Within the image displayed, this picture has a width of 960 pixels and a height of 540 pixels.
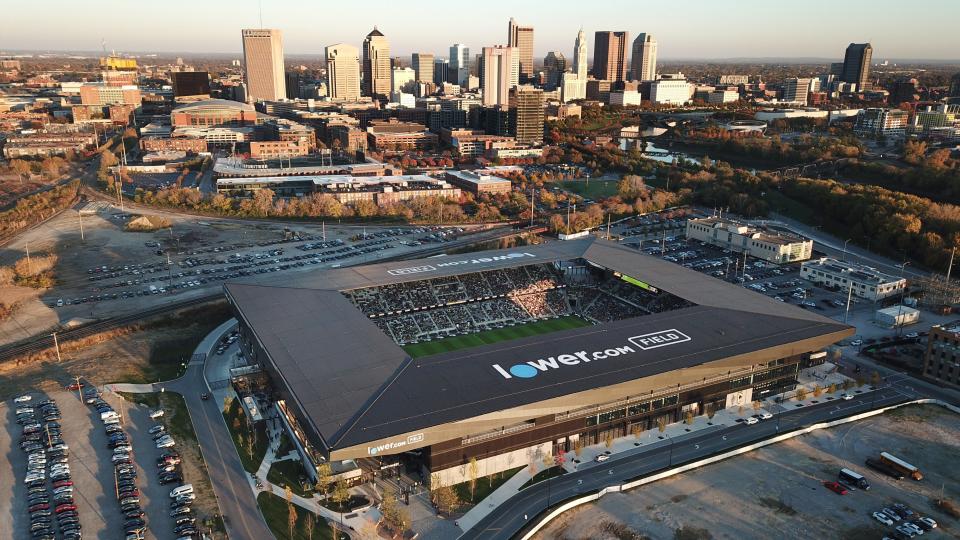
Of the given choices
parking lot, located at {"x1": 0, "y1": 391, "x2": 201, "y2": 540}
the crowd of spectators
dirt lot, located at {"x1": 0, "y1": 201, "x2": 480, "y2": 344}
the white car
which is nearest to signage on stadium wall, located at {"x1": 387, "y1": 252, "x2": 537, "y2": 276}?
the crowd of spectators

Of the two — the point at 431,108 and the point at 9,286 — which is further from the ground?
the point at 431,108

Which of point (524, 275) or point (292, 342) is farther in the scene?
point (524, 275)

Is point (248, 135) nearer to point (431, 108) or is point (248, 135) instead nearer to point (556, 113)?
point (431, 108)

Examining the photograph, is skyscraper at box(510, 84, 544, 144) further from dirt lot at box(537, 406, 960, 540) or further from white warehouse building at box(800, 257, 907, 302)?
dirt lot at box(537, 406, 960, 540)

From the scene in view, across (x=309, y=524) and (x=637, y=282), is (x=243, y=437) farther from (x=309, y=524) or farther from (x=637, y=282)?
(x=637, y=282)

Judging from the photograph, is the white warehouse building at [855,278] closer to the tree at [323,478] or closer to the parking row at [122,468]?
the tree at [323,478]

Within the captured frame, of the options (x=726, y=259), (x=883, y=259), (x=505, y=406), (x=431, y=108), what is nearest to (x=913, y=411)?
(x=505, y=406)
